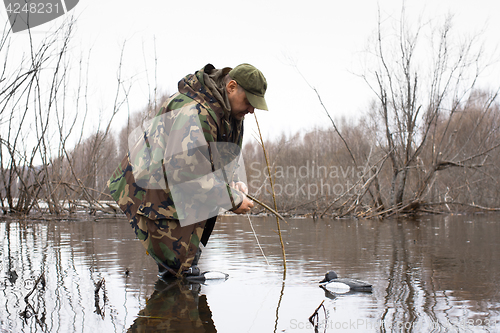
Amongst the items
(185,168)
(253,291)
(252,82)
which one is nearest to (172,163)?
(185,168)

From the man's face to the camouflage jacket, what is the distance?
0.33ft

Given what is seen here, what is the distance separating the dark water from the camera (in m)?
1.98

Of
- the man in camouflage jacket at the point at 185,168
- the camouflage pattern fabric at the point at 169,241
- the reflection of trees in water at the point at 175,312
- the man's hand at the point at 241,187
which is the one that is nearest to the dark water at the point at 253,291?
the reflection of trees in water at the point at 175,312

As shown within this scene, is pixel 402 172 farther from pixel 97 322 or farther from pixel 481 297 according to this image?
pixel 97 322

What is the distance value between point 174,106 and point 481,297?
2.30 m

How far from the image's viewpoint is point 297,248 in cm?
463

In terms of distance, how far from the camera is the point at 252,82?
9.68 feet

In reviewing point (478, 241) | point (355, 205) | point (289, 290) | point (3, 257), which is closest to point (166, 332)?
point (289, 290)

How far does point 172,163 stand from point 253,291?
988mm

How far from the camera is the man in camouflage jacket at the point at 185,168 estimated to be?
2.85 metres

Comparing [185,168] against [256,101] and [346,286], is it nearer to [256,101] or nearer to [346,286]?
[256,101]

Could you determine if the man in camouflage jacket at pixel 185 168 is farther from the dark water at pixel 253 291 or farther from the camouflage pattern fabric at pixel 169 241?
the dark water at pixel 253 291

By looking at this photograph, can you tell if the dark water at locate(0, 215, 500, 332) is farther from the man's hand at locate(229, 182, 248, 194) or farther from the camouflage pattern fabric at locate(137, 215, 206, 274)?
the man's hand at locate(229, 182, 248, 194)

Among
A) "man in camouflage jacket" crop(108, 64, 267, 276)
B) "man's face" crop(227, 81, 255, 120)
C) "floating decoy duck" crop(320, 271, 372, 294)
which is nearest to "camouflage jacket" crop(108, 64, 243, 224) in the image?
"man in camouflage jacket" crop(108, 64, 267, 276)
